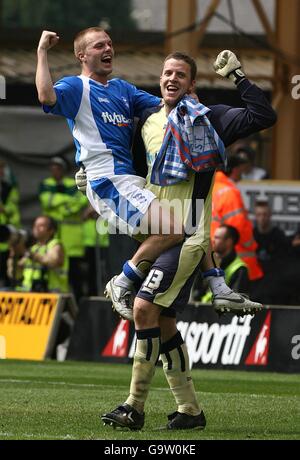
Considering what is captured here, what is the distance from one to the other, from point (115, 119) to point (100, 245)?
38.8ft

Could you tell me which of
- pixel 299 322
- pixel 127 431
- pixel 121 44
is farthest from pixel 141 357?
pixel 121 44

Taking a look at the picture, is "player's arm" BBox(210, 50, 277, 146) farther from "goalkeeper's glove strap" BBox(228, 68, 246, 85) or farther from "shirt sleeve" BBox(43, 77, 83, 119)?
"shirt sleeve" BBox(43, 77, 83, 119)

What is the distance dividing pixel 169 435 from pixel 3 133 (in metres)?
16.5

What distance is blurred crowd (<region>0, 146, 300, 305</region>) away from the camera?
16.9 metres

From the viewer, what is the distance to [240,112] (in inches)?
364

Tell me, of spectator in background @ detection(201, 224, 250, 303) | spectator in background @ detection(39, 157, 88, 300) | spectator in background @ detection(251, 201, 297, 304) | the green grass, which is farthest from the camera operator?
spectator in background @ detection(201, 224, 250, 303)

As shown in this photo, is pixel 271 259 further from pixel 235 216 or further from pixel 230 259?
pixel 230 259

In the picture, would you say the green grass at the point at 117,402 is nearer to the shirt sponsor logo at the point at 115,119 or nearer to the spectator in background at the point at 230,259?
the spectator in background at the point at 230,259

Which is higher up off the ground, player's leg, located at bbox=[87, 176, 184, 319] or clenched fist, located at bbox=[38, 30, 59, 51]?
clenched fist, located at bbox=[38, 30, 59, 51]

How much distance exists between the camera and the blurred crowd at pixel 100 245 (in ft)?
55.5

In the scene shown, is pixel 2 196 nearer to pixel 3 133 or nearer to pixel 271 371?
pixel 3 133

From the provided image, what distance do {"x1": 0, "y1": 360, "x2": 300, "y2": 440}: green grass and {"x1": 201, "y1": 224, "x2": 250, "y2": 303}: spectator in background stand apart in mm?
1207

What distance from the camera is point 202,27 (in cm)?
2272

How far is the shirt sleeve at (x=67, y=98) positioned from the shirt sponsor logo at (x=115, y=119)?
0.19 m
